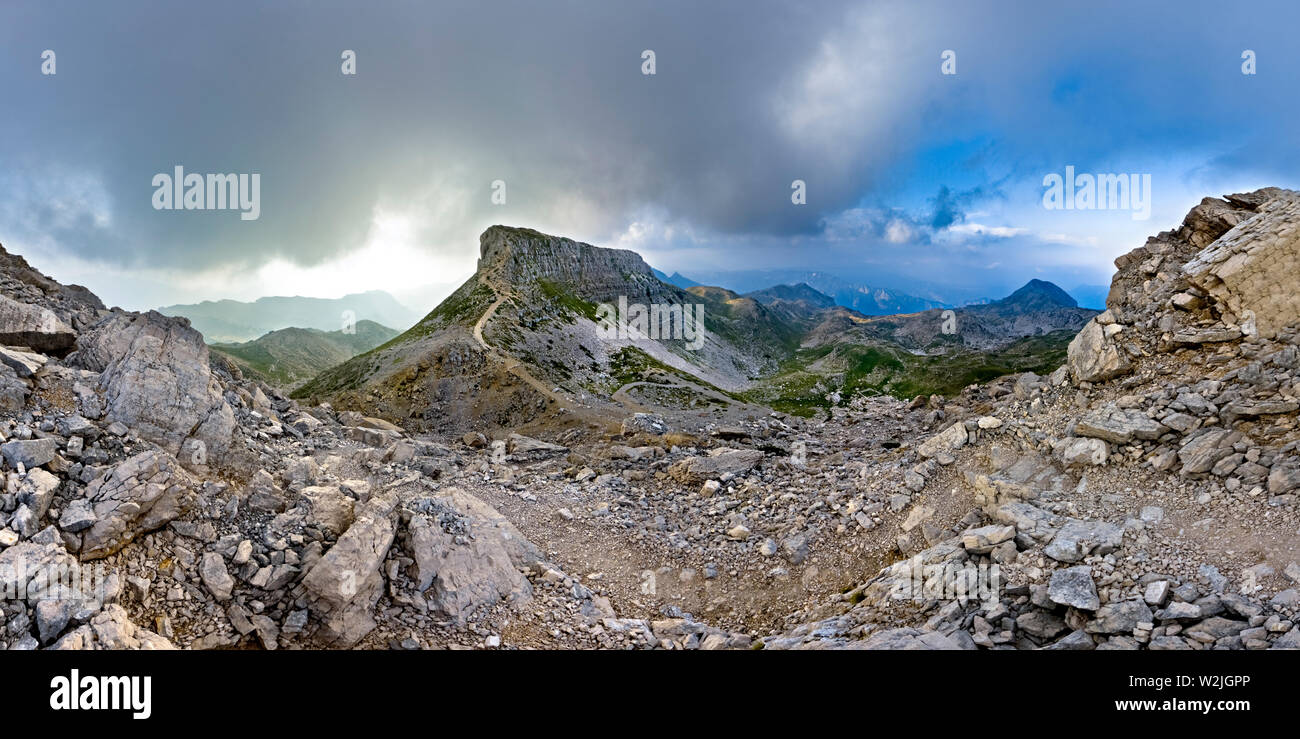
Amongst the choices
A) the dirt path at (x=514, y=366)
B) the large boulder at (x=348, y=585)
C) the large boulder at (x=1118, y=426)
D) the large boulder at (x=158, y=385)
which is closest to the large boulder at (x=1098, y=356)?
the large boulder at (x=1118, y=426)

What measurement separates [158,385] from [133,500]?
606 cm

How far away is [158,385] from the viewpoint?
50.6 ft

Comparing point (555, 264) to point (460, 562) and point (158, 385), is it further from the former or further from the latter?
point (460, 562)

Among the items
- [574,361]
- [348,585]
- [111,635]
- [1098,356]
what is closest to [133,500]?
[111,635]

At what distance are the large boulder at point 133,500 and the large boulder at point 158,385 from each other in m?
3.10

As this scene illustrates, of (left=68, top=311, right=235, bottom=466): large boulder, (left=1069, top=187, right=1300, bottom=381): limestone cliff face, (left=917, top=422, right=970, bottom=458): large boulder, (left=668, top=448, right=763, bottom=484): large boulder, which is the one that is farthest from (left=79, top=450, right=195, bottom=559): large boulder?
(left=1069, top=187, right=1300, bottom=381): limestone cliff face

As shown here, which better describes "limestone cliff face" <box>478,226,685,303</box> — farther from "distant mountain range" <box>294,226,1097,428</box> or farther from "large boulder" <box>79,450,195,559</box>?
"large boulder" <box>79,450,195,559</box>

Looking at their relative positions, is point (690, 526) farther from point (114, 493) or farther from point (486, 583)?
point (114, 493)

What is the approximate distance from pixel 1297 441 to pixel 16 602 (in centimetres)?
2769

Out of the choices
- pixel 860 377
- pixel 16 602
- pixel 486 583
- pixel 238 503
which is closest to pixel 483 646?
pixel 486 583

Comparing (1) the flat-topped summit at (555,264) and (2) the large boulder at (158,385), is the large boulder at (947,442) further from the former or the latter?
(1) the flat-topped summit at (555,264)

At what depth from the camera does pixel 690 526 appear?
20.8 metres

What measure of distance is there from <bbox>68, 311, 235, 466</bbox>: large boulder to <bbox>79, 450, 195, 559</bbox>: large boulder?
10.2 feet

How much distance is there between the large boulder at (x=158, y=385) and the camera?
14.6 m
